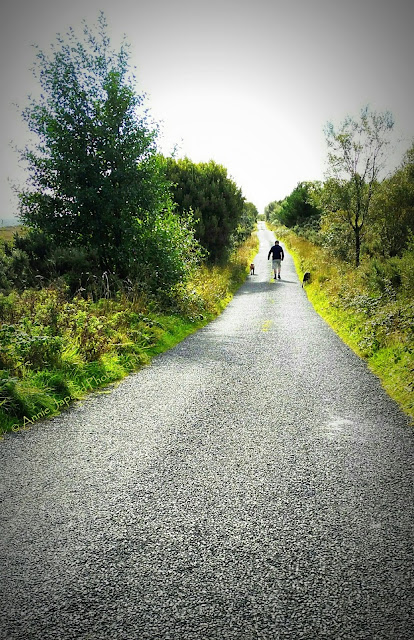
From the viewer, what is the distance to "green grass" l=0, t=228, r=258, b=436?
5574 millimetres

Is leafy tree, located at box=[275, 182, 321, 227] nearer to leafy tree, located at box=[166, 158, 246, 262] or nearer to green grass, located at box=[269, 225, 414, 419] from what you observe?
leafy tree, located at box=[166, 158, 246, 262]

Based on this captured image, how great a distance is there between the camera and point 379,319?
9.68 metres

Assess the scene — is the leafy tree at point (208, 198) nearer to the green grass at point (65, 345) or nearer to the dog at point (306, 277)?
the dog at point (306, 277)

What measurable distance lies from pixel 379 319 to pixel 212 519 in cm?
784

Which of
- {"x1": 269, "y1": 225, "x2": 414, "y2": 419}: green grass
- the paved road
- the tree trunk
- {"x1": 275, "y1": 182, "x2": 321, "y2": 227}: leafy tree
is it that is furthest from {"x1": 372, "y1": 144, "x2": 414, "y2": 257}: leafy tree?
{"x1": 275, "y1": 182, "x2": 321, "y2": 227}: leafy tree

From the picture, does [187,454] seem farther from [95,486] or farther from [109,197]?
[109,197]

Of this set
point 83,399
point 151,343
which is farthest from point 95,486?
point 151,343

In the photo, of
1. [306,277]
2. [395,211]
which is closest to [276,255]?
[306,277]

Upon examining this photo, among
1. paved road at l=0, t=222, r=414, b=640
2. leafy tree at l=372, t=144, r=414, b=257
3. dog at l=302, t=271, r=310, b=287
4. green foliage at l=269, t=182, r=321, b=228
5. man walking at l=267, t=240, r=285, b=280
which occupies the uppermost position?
green foliage at l=269, t=182, r=321, b=228

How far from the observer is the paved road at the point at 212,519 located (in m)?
2.36

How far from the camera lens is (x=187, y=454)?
170 inches

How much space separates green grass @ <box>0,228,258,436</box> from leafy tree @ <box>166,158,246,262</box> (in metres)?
12.8

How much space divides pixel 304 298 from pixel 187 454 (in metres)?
15.2

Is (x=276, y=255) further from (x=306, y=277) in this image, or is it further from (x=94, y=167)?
(x=94, y=167)
